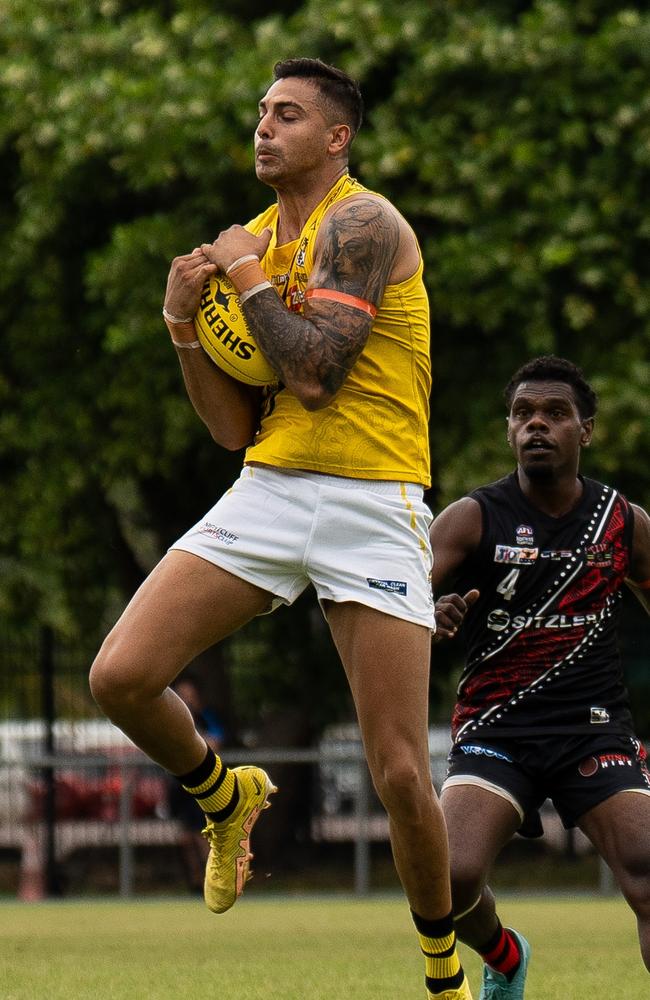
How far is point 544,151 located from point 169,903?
6.49m

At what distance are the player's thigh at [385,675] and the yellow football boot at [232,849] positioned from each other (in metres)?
0.62

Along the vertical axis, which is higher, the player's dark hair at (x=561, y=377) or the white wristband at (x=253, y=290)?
the white wristband at (x=253, y=290)

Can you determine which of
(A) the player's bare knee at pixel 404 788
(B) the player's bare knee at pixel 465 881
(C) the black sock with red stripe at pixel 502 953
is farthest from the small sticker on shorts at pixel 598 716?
(A) the player's bare knee at pixel 404 788

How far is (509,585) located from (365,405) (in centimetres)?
129

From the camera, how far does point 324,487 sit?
18.3 ft

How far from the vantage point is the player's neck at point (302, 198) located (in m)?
5.77

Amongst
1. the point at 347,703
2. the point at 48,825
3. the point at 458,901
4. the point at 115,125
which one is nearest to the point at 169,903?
the point at 48,825

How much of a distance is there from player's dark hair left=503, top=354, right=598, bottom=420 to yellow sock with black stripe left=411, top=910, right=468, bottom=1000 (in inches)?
79.7

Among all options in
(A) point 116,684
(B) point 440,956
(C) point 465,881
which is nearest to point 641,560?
(C) point 465,881

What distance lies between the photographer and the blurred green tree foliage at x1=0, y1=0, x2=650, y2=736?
527 inches

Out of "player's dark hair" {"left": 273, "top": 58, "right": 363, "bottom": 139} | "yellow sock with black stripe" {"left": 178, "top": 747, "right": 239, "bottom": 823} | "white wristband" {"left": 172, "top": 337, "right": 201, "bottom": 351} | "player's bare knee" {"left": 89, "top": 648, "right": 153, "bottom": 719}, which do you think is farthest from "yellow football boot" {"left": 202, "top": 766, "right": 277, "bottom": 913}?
"player's dark hair" {"left": 273, "top": 58, "right": 363, "bottom": 139}

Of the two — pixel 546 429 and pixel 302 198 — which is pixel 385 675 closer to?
pixel 302 198

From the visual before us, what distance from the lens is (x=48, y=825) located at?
17.0m

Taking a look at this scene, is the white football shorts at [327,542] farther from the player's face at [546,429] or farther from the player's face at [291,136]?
the player's face at [546,429]
